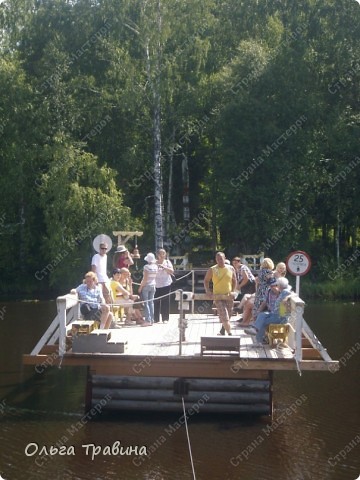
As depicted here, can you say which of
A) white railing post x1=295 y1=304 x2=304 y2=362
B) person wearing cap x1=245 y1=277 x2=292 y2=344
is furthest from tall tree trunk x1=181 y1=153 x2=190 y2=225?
white railing post x1=295 y1=304 x2=304 y2=362

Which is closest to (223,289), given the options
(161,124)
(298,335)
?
(298,335)

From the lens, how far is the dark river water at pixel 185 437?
11.0m

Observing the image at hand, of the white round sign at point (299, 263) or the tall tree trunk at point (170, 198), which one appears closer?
the white round sign at point (299, 263)

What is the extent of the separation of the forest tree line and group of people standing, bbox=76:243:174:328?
1873cm

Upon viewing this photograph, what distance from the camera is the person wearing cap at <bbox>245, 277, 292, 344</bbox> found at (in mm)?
13625

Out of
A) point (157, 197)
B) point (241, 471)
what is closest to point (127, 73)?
point (157, 197)

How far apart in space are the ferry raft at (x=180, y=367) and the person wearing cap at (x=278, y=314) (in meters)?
0.18

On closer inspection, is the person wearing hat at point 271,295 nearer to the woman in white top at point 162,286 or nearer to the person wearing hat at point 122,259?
the woman in white top at point 162,286

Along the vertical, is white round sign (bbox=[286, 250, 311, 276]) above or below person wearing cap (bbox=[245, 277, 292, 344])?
above

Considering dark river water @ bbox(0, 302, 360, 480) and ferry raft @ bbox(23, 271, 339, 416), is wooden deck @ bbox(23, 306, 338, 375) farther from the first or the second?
dark river water @ bbox(0, 302, 360, 480)

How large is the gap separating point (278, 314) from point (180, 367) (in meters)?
1.94

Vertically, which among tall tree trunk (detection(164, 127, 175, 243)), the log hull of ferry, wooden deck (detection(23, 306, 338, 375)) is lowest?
the log hull of ferry

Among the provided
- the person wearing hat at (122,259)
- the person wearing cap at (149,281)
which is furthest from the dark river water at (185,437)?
the person wearing hat at (122,259)

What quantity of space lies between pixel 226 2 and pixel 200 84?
5.99m
